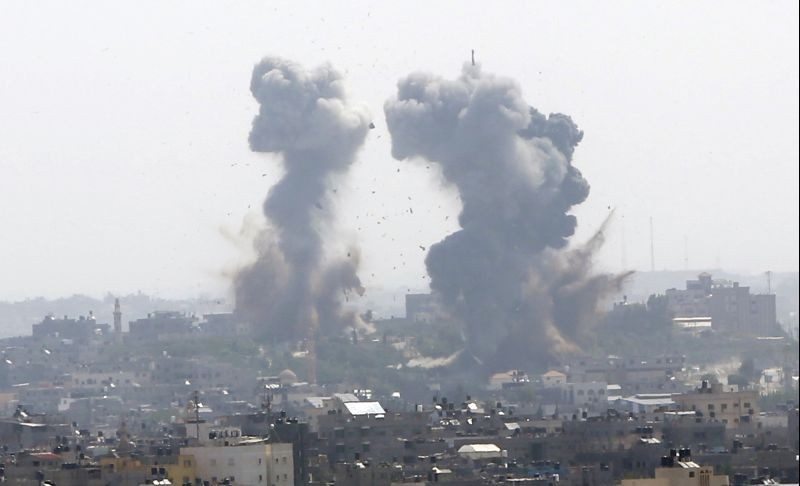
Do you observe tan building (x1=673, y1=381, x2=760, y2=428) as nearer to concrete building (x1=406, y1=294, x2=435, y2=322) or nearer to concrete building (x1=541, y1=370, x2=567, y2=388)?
concrete building (x1=541, y1=370, x2=567, y2=388)

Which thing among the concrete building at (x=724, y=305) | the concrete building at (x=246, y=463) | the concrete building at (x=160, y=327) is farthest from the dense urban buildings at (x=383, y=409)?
the concrete building at (x=724, y=305)

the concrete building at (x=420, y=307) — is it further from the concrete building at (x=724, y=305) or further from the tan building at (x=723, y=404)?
the tan building at (x=723, y=404)

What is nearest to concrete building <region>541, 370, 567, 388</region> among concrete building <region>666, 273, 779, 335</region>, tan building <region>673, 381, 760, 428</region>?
concrete building <region>666, 273, 779, 335</region>

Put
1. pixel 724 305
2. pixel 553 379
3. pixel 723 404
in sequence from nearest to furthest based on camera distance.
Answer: pixel 723 404, pixel 553 379, pixel 724 305

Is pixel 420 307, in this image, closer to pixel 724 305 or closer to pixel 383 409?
pixel 724 305

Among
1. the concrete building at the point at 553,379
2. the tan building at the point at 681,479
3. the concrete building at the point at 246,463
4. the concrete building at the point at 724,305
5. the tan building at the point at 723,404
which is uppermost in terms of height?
the concrete building at the point at 724,305

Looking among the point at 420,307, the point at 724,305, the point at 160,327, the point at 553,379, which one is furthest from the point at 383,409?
the point at 160,327

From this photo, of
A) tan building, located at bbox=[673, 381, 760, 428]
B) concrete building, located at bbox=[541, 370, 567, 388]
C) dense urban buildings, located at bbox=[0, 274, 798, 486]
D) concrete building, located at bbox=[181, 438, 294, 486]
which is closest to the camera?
concrete building, located at bbox=[181, 438, 294, 486]

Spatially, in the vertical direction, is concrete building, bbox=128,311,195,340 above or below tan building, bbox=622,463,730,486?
above

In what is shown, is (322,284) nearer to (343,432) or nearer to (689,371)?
(689,371)
